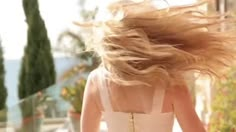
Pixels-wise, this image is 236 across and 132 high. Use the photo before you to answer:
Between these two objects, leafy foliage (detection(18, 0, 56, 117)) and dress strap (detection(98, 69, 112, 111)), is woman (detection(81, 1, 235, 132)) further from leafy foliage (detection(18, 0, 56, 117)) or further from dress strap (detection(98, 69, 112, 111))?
leafy foliage (detection(18, 0, 56, 117))

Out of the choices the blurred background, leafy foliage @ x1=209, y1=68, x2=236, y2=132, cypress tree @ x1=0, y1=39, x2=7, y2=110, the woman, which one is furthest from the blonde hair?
cypress tree @ x1=0, y1=39, x2=7, y2=110

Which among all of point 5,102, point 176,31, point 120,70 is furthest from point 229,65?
point 5,102

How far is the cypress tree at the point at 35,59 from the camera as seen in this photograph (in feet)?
10.6

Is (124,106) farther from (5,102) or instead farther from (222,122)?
(5,102)

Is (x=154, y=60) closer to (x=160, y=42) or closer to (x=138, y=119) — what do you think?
(x=160, y=42)

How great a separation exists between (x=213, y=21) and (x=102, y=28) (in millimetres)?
297

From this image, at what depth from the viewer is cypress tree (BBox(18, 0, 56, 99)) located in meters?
3.23

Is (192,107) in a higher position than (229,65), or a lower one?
lower

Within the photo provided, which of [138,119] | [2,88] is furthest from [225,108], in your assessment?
[2,88]

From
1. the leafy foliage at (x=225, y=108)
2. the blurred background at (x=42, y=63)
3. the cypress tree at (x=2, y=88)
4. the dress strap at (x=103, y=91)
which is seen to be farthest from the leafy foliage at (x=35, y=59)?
the dress strap at (x=103, y=91)

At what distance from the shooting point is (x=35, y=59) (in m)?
3.36

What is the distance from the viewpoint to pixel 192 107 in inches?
49.2

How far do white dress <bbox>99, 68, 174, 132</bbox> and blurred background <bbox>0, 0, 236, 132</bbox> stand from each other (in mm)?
1694

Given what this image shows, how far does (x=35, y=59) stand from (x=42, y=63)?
0.06 m
